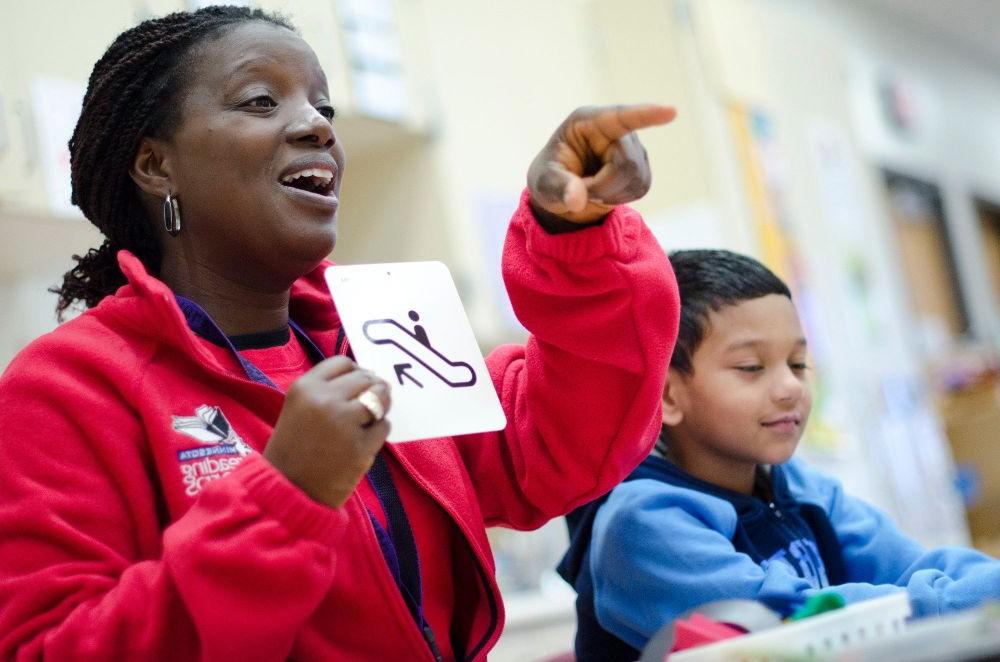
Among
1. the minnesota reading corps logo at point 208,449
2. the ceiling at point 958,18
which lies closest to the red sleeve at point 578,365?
the minnesota reading corps logo at point 208,449

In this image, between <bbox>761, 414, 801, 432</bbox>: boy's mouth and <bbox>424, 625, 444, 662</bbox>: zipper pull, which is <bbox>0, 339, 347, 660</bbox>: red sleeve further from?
<bbox>761, 414, 801, 432</bbox>: boy's mouth

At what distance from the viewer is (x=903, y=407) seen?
164 inches

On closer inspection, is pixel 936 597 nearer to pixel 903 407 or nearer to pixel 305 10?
pixel 305 10

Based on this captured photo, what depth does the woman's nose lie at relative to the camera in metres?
1.04

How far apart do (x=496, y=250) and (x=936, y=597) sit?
6.04ft

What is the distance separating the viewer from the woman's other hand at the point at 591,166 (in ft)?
2.96

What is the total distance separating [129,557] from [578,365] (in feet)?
1.35

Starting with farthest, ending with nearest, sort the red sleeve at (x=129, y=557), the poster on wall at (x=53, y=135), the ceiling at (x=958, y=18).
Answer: the ceiling at (x=958, y=18) < the poster on wall at (x=53, y=135) < the red sleeve at (x=129, y=557)

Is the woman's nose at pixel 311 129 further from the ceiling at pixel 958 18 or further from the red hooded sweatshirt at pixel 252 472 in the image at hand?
the ceiling at pixel 958 18

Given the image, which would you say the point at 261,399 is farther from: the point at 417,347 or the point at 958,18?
the point at 958,18

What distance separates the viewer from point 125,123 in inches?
42.9

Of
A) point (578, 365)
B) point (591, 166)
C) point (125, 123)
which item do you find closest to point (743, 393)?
point (578, 365)

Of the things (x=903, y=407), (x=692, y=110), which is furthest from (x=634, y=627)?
(x=903, y=407)

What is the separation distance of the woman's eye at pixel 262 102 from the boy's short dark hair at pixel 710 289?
1.92ft
